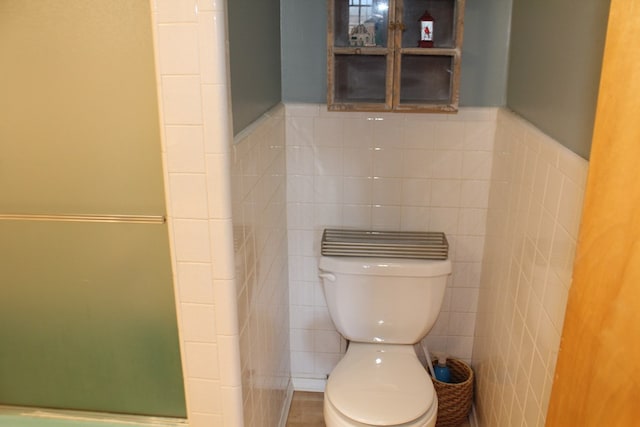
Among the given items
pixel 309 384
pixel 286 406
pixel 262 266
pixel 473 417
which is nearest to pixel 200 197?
pixel 262 266

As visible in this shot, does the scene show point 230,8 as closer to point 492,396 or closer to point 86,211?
point 86,211

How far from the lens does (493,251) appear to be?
210cm

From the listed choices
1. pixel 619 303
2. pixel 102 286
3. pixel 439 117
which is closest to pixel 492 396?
pixel 439 117

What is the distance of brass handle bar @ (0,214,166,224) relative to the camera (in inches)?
59.7

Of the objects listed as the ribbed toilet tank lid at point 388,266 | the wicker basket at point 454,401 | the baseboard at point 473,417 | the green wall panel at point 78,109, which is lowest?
the baseboard at point 473,417

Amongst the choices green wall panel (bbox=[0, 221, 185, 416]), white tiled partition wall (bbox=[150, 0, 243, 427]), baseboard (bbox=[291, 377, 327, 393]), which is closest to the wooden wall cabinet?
white tiled partition wall (bbox=[150, 0, 243, 427])

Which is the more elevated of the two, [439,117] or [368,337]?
[439,117]

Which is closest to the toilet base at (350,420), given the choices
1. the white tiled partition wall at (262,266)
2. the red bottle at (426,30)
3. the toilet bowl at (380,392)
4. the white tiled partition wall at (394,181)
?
the toilet bowl at (380,392)

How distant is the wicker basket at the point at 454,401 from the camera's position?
2.22 m

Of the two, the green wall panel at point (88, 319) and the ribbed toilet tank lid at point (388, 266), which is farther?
the ribbed toilet tank lid at point (388, 266)

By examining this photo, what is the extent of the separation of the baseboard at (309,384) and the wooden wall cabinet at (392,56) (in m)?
1.28

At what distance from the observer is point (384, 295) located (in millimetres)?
2098

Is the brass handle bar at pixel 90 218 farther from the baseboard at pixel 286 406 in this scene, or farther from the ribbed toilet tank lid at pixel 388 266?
the baseboard at pixel 286 406

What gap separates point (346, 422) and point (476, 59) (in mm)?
1388
